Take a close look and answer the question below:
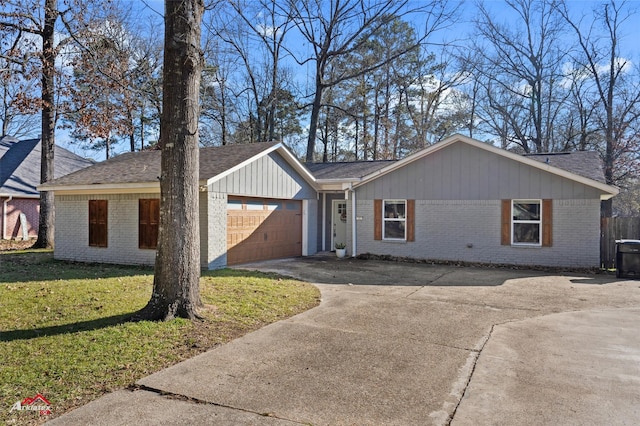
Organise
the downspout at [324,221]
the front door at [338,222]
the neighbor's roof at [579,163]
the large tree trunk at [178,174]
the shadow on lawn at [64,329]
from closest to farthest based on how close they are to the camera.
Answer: the shadow on lawn at [64,329], the large tree trunk at [178,174], the neighbor's roof at [579,163], the front door at [338,222], the downspout at [324,221]

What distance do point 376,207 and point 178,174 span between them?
9.72m

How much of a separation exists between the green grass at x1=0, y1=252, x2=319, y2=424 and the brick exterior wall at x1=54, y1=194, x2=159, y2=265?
2499 mm

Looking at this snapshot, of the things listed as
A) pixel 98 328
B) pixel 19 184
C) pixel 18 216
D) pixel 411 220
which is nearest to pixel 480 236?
pixel 411 220

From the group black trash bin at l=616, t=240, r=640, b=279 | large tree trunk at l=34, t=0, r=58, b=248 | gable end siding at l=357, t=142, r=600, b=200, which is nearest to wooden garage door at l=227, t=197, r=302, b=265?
gable end siding at l=357, t=142, r=600, b=200

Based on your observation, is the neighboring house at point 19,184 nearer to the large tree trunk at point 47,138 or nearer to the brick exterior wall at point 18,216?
the brick exterior wall at point 18,216

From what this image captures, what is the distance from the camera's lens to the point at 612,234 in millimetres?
12242

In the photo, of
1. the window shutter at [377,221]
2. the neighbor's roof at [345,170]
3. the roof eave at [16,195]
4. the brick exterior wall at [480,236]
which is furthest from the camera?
the roof eave at [16,195]

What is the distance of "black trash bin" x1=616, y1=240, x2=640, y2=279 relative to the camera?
10664 mm

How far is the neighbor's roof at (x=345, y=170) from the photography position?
15.9m

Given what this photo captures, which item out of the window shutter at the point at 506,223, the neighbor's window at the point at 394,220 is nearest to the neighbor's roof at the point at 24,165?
the neighbor's window at the point at 394,220

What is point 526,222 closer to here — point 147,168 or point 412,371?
point 412,371

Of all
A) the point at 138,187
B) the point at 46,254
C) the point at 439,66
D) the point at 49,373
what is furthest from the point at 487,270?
the point at 439,66

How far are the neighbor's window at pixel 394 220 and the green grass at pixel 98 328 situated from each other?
596 centimetres

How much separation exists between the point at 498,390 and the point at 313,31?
74.9ft
